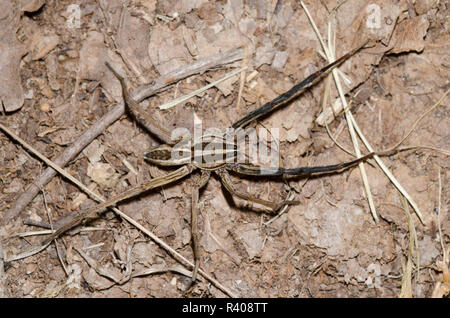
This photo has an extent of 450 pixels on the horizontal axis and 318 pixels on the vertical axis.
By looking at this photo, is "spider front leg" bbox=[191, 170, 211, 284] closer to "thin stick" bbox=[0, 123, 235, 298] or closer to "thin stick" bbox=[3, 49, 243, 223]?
"thin stick" bbox=[0, 123, 235, 298]

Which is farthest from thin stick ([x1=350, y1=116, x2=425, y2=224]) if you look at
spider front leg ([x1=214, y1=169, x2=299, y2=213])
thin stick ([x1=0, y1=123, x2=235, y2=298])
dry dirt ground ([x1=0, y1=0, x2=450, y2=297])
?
thin stick ([x1=0, y1=123, x2=235, y2=298])

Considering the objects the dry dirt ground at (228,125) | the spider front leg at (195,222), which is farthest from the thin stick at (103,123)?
the spider front leg at (195,222)

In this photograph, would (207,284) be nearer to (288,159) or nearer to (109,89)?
(288,159)

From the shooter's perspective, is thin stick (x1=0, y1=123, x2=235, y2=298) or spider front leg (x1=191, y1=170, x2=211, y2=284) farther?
thin stick (x1=0, y1=123, x2=235, y2=298)

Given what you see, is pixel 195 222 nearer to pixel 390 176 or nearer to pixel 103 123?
pixel 103 123

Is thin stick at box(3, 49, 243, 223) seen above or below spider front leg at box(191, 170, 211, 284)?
Answer: above

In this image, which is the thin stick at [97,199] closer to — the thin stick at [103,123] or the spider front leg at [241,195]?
the thin stick at [103,123]

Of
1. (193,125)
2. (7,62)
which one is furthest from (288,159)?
(7,62)
